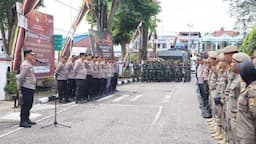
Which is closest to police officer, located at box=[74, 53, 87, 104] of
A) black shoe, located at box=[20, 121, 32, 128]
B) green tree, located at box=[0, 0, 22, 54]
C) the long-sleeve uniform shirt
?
the long-sleeve uniform shirt

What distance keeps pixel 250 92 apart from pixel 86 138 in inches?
180

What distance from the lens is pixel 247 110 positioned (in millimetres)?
4188

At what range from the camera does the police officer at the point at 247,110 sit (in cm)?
415

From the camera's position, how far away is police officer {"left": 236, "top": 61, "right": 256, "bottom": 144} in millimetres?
4152

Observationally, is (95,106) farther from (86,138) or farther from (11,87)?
(86,138)

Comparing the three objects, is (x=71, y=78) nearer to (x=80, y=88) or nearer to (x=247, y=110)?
(x=80, y=88)

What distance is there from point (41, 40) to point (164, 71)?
14.6 metres

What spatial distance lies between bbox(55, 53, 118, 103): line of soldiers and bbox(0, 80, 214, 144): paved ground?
1169 millimetres

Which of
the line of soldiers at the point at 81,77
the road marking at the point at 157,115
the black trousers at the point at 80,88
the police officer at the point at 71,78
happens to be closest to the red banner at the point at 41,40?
the police officer at the point at 71,78

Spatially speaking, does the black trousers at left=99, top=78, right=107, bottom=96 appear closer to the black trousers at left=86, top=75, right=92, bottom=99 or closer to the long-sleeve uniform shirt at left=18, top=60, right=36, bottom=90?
the black trousers at left=86, top=75, right=92, bottom=99

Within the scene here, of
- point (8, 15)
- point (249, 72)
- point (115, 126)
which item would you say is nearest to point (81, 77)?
point (115, 126)

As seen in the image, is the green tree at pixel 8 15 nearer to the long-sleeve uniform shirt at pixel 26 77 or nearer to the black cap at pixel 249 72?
the long-sleeve uniform shirt at pixel 26 77

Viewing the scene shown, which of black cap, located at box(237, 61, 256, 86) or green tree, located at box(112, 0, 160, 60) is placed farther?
green tree, located at box(112, 0, 160, 60)

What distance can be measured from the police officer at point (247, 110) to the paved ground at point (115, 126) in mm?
3748
